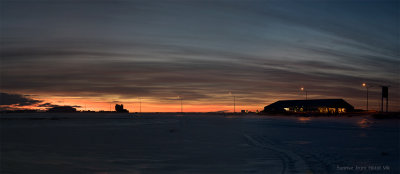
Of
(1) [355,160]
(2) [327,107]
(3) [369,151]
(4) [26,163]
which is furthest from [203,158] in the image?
(2) [327,107]

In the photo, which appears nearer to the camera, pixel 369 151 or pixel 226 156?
pixel 226 156

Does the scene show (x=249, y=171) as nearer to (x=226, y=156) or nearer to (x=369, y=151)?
(x=226, y=156)

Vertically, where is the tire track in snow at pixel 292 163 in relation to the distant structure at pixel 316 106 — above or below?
above

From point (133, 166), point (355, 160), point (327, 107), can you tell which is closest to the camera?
point (133, 166)

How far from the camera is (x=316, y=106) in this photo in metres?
135

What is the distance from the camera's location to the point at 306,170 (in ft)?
42.6

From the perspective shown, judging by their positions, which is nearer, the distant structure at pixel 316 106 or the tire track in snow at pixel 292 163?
the tire track in snow at pixel 292 163

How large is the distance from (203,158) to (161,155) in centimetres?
249

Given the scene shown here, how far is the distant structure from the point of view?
132 metres

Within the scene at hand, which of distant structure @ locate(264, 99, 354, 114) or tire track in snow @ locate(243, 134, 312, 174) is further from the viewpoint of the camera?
distant structure @ locate(264, 99, 354, 114)

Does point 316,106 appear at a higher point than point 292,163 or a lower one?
lower

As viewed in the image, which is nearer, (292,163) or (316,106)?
(292,163)

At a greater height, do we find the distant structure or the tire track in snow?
the tire track in snow

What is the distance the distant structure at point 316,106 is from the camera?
132m
